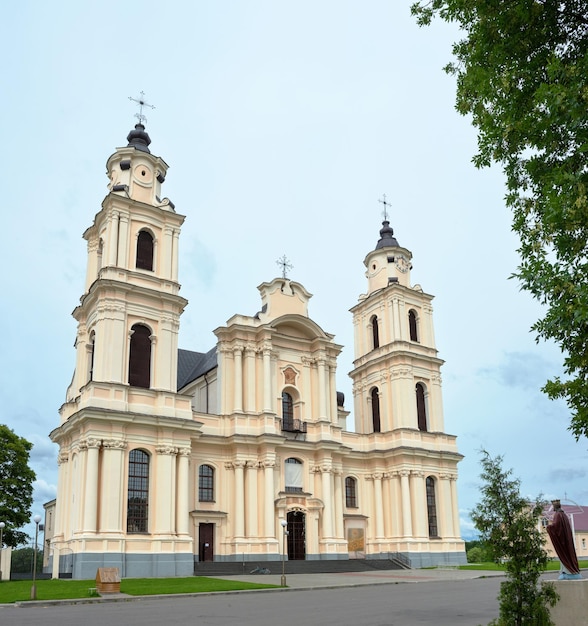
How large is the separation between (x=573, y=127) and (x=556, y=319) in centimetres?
286

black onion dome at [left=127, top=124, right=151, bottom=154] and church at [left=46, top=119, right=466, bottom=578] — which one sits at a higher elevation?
black onion dome at [left=127, top=124, right=151, bottom=154]

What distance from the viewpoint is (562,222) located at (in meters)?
10.2

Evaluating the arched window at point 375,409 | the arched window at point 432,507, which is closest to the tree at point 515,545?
the arched window at point 432,507

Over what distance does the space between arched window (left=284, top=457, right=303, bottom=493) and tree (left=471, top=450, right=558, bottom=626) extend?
102 feet

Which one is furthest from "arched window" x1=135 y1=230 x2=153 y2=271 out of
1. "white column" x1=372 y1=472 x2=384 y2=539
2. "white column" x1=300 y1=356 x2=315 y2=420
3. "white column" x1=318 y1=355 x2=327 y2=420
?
"white column" x1=372 y1=472 x2=384 y2=539

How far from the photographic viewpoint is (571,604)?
39.2 feet

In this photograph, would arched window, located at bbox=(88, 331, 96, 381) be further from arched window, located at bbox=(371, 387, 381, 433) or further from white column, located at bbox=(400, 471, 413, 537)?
white column, located at bbox=(400, 471, 413, 537)

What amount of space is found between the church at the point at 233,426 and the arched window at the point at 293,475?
0.10 metres

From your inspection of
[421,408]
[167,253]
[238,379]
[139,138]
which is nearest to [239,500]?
[238,379]

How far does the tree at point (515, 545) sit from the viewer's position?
10945 millimetres

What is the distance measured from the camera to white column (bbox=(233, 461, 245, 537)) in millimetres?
39188

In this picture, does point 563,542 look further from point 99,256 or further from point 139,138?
point 139,138

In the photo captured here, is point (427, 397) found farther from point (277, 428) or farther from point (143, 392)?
point (143, 392)

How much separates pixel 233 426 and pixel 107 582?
61.6ft
